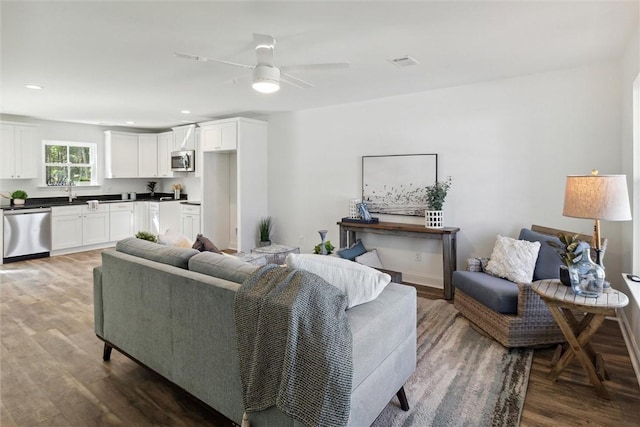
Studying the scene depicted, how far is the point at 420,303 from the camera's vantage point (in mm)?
3945

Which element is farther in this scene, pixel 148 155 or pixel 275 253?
pixel 148 155

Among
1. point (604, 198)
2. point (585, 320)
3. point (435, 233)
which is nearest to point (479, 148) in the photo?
point (435, 233)

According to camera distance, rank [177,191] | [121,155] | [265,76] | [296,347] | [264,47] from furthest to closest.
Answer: [177,191] < [121,155] < [264,47] < [265,76] < [296,347]

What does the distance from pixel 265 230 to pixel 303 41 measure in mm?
3735

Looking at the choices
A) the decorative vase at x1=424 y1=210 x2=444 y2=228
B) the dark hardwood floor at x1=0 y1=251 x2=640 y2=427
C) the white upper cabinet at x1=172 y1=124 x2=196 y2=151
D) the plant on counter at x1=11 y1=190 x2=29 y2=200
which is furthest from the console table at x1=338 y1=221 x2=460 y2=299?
the plant on counter at x1=11 y1=190 x2=29 y2=200

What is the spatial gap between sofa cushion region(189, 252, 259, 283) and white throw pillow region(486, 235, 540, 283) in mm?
2431

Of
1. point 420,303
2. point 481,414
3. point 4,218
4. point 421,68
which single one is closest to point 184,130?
point 4,218

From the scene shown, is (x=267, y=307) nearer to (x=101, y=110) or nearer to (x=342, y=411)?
(x=342, y=411)

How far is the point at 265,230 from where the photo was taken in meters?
6.10

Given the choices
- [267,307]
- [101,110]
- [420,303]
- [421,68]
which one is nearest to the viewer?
[267,307]

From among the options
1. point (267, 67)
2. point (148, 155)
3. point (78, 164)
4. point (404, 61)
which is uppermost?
point (404, 61)

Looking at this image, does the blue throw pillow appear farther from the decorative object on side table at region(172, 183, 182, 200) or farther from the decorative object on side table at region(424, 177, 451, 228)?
the decorative object on side table at region(172, 183, 182, 200)

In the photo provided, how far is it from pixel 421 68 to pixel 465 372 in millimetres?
2855

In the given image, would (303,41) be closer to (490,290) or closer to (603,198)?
(603,198)
